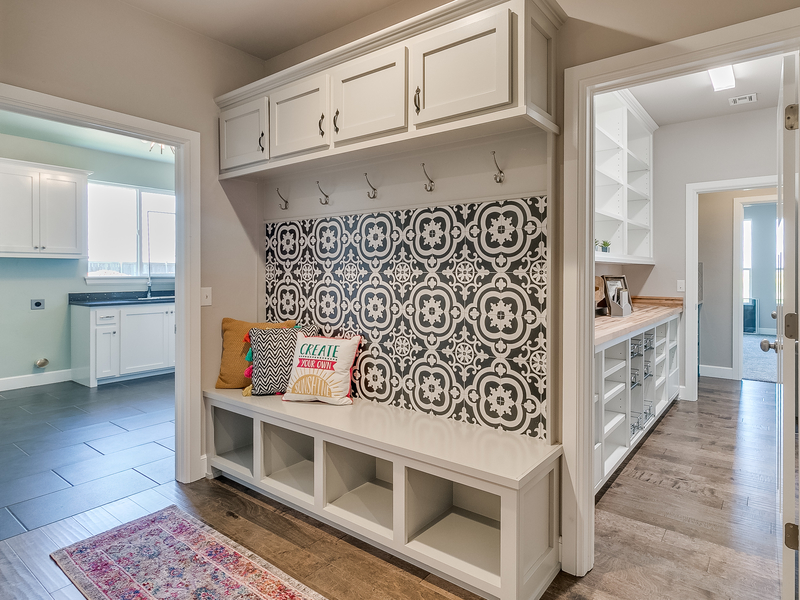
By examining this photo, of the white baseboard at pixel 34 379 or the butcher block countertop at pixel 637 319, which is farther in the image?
the white baseboard at pixel 34 379

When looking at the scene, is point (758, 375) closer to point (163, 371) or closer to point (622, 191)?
point (622, 191)

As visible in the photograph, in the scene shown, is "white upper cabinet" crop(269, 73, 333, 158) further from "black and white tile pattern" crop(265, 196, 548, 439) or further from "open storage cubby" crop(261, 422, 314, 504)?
"open storage cubby" crop(261, 422, 314, 504)

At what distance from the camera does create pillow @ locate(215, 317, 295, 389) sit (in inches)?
112

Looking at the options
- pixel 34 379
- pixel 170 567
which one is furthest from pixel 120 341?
pixel 170 567

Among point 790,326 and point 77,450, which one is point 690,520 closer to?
point 790,326

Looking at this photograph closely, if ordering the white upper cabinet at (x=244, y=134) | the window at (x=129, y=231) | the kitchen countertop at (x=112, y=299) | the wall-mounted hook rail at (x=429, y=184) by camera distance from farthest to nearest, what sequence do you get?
1. the window at (x=129, y=231)
2. the kitchen countertop at (x=112, y=299)
3. the white upper cabinet at (x=244, y=134)
4. the wall-mounted hook rail at (x=429, y=184)

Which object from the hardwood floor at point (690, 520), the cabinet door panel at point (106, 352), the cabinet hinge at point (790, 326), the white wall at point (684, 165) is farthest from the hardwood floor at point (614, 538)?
the cabinet door panel at point (106, 352)

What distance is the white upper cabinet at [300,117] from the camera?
7.68 feet

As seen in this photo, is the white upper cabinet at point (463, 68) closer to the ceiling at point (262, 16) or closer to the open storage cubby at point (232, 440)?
the ceiling at point (262, 16)

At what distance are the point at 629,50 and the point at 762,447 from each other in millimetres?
3000

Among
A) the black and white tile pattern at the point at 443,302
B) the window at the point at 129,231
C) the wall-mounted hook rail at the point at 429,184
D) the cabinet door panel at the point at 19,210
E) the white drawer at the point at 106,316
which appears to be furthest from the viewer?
the window at the point at 129,231

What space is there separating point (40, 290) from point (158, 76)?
Result: 3814mm

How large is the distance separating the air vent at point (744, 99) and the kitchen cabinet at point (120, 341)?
19.8 ft

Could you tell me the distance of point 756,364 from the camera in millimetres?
6129
